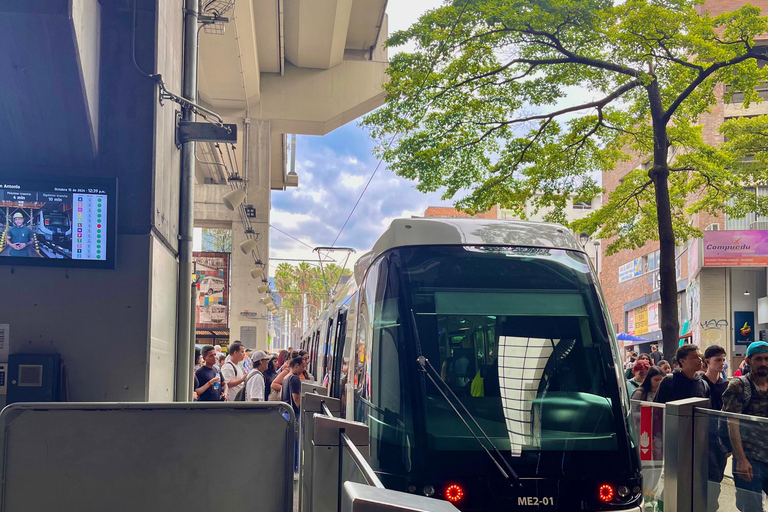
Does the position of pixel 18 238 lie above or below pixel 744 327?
above

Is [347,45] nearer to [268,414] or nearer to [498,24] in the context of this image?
[498,24]

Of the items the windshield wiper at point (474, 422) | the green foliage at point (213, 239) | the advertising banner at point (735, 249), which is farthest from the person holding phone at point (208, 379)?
the green foliage at point (213, 239)

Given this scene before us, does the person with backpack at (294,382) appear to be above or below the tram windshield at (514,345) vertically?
below

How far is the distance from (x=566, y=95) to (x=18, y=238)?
1268 centimetres

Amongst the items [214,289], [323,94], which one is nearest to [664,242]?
[214,289]

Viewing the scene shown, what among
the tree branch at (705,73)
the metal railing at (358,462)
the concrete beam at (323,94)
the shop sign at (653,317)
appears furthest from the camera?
the shop sign at (653,317)

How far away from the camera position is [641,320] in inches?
1896

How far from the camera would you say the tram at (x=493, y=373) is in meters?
6.14

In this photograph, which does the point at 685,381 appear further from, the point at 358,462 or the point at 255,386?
the point at 358,462

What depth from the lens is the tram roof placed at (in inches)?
274

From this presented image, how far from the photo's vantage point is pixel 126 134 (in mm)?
6633

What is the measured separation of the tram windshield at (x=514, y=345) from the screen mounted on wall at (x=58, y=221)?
230 cm

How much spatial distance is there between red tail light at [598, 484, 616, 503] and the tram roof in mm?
2016

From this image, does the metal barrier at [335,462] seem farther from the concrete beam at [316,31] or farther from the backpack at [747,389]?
the concrete beam at [316,31]
